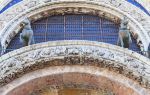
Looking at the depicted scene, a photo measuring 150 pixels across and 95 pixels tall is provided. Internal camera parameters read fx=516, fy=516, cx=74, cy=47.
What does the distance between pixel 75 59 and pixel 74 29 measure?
3479 millimetres

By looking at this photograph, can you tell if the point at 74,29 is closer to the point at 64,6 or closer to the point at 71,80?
the point at 64,6

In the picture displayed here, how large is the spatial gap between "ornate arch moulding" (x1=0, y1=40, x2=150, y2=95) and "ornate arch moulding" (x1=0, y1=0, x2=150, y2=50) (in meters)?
2.85

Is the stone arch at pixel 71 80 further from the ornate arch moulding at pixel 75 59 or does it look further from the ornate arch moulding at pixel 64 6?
the ornate arch moulding at pixel 64 6

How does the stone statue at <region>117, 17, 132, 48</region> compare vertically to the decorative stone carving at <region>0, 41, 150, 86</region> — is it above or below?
above

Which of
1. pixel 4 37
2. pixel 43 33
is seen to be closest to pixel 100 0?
pixel 43 33

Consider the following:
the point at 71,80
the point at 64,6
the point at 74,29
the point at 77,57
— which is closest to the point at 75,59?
the point at 77,57

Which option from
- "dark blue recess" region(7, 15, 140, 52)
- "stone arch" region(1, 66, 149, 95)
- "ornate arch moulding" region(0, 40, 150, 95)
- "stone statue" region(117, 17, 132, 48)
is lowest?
"stone arch" region(1, 66, 149, 95)

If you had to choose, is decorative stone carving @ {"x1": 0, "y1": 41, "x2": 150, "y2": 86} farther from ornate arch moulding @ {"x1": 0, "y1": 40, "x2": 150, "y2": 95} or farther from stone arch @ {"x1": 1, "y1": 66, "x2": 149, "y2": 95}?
stone arch @ {"x1": 1, "y1": 66, "x2": 149, "y2": 95}

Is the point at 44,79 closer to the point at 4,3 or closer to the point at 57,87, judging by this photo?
the point at 57,87

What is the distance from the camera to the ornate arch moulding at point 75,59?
1177 centimetres

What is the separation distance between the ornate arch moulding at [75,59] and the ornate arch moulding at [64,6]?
2.85 m

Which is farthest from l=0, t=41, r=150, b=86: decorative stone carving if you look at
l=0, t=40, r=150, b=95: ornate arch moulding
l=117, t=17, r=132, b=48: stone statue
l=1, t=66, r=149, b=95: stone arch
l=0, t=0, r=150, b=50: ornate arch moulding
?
l=0, t=0, r=150, b=50: ornate arch moulding

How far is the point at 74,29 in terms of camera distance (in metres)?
15.3

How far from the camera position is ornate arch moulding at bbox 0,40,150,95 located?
11.8 metres
